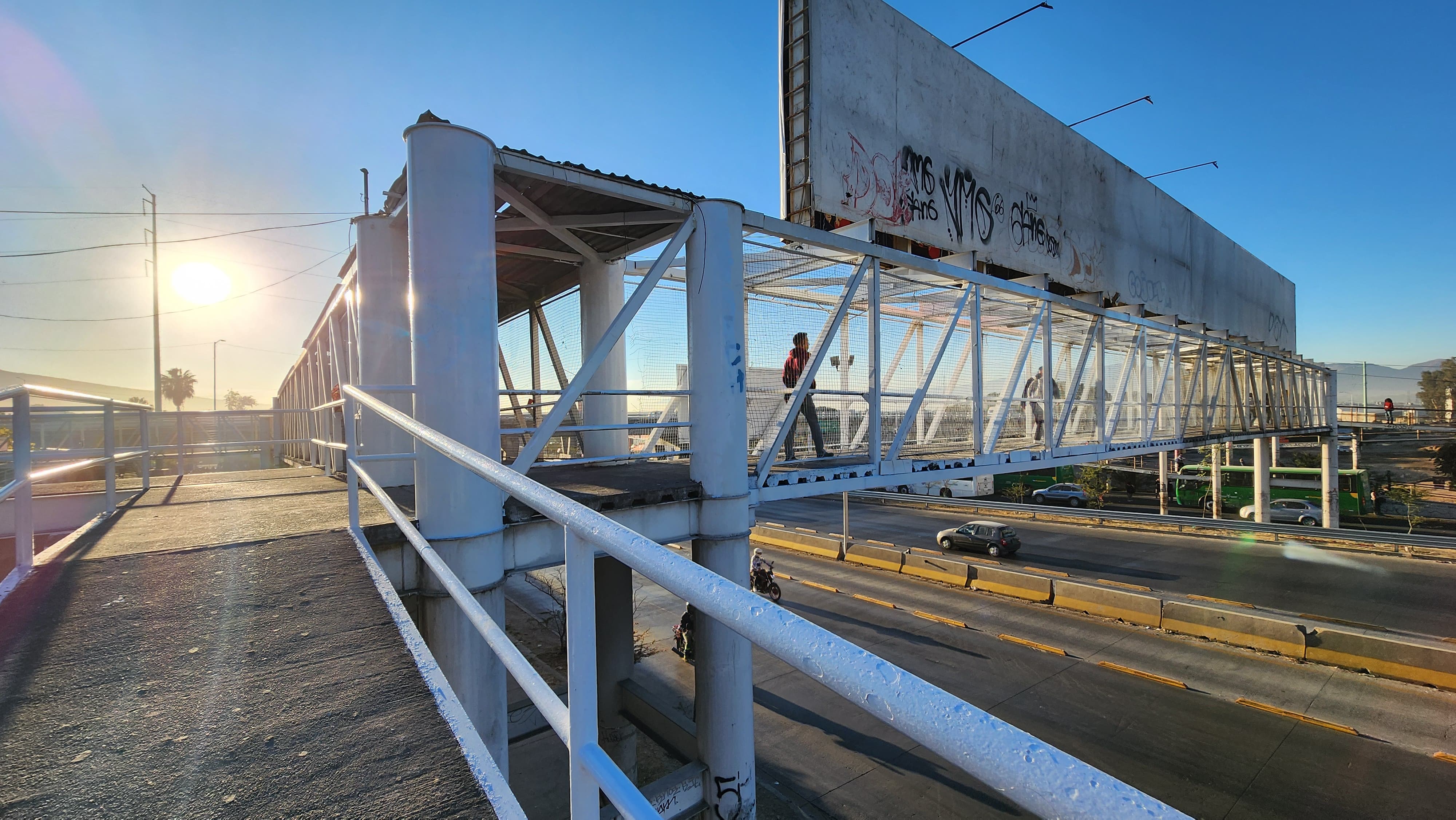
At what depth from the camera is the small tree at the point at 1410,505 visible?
23938 millimetres

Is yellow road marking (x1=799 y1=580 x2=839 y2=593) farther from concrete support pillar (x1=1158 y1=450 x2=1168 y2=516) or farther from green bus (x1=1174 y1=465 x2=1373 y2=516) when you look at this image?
green bus (x1=1174 y1=465 x2=1373 y2=516)

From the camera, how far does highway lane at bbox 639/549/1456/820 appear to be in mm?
7684

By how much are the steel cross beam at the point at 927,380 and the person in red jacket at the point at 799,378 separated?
3.11ft

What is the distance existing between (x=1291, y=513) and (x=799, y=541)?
21.5 meters

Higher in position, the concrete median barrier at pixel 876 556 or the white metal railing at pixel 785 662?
the white metal railing at pixel 785 662

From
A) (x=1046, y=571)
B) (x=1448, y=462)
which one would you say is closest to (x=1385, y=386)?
(x=1448, y=462)

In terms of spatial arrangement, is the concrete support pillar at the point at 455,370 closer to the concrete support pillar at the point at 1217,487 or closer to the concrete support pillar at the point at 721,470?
the concrete support pillar at the point at 721,470

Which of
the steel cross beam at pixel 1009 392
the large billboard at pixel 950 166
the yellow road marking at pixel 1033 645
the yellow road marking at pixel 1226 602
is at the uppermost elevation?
the large billboard at pixel 950 166

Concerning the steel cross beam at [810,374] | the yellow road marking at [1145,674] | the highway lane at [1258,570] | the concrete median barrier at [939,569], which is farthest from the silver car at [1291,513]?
the steel cross beam at [810,374]

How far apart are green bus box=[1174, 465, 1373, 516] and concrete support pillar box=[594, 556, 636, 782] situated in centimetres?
3011

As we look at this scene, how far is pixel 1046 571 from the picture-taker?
1806 centimetres

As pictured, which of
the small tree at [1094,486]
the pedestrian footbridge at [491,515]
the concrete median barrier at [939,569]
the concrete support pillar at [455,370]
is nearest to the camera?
the pedestrian footbridge at [491,515]

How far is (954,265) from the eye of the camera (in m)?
8.25

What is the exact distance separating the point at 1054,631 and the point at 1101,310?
7.23m
